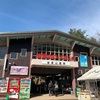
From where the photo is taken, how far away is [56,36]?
16.4 metres

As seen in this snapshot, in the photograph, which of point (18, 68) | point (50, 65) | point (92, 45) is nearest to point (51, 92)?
point (50, 65)

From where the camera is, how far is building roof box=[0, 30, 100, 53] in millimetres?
14742

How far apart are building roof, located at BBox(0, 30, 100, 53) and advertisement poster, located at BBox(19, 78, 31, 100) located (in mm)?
4852

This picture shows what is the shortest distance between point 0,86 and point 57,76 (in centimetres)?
1169

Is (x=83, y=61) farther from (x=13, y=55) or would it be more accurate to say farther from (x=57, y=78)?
(x=13, y=55)

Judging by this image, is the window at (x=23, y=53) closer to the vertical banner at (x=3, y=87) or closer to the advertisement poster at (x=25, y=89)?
the advertisement poster at (x=25, y=89)

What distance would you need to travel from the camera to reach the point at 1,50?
15633mm

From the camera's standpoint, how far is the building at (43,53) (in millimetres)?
14648

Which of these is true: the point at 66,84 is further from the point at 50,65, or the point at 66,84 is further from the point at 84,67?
the point at 50,65

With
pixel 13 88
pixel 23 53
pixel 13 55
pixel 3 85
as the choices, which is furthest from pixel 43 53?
pixel 3 85

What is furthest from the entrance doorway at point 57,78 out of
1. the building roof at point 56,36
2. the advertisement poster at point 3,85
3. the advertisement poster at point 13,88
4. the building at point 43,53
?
the advertisement poster at point 3,85

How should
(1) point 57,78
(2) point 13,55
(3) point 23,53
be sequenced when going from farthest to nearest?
(1) point 57,78, (3) point 23,53, (2) point 13,55

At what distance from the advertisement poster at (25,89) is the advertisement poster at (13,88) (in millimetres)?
386

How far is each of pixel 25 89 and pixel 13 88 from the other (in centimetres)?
115
